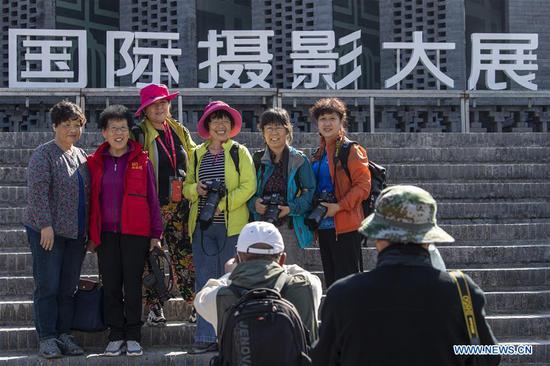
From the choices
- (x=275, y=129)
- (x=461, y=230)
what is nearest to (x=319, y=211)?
(x=275, y=129)

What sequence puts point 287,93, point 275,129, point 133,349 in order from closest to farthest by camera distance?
point 133,349, point 275,129, point 287,93

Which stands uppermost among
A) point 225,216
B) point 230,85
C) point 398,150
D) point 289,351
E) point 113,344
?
point 230,85

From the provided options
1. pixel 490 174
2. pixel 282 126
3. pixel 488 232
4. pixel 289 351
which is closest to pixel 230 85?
pixel 490 174

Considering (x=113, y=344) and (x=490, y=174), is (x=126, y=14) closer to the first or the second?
(x=490, y=174)

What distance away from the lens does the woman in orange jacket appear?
5.91 metres

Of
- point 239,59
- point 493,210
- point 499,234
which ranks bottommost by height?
point 499,234

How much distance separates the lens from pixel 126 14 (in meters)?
16.8

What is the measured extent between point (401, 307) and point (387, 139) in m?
6.88

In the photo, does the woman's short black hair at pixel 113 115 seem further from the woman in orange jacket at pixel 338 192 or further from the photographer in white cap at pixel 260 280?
the photographer in white cap at pixel 260 280

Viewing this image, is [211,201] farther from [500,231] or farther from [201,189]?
[500,231]

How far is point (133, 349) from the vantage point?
230 inches

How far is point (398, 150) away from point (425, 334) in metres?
6.56

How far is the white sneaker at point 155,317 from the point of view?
250 inches

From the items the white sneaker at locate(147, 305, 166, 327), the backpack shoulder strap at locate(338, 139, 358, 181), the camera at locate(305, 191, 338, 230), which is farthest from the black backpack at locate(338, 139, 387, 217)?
the white sneaker at locate(147, 305, 166, 327)
